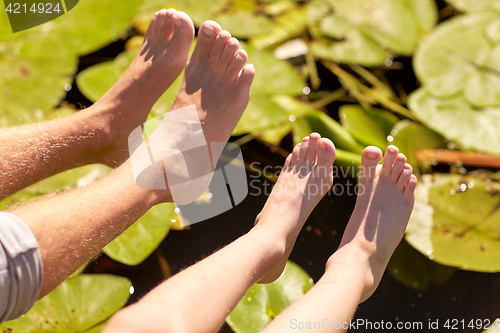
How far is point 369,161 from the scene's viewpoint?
0.80 metres

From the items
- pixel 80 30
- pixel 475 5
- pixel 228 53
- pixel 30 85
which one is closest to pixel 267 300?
pixel 228 53

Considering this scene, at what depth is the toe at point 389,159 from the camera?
31.0 inches

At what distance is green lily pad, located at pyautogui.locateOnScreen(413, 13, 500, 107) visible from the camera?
1.10 meters

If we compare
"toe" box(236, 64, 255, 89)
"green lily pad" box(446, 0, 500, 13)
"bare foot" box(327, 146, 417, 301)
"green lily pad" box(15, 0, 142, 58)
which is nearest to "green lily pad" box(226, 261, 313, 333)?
"bare foot" box(327, 146, 417, 301)

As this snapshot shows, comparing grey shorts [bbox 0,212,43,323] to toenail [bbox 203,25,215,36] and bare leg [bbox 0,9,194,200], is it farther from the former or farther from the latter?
toenail [bbox 203,25,215,36]

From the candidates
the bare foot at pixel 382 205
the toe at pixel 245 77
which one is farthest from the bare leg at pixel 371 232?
the toe at pixel 245 77

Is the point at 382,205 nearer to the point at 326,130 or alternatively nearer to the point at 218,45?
the point at 326,130

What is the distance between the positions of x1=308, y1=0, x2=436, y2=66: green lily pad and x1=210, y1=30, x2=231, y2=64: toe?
535 millimetres

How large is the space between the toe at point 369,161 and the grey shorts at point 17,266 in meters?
0.68

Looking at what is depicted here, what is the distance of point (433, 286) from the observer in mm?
875

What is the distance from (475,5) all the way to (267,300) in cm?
141

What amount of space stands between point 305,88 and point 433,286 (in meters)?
0.75

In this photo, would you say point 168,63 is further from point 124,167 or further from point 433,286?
point 433,286

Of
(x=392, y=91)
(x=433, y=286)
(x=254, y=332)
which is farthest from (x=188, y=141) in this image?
(x=392, y=91)
